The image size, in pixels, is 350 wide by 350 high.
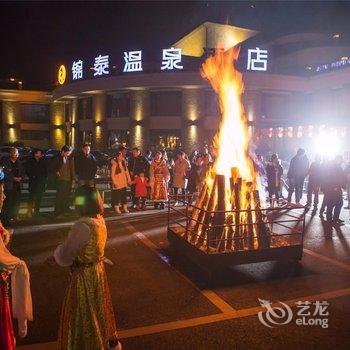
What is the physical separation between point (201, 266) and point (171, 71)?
25.1 metres

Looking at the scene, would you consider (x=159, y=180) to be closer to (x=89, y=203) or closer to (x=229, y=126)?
(x=229, y=126)

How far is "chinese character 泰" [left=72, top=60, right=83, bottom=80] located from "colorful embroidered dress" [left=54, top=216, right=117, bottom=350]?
104 feet

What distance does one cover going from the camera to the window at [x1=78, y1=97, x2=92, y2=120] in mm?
35688

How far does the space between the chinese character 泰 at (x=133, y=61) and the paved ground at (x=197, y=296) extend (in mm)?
23167

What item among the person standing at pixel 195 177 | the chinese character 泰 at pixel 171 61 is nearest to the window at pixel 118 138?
the chinese character 泰 at pixel 171 61

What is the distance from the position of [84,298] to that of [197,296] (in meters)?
2.45

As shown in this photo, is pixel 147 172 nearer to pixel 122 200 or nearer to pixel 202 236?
pixel 122 200

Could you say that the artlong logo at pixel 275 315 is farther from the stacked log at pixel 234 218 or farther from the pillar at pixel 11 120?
the pillar at pixel 11 120

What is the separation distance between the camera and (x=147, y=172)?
1317 cm

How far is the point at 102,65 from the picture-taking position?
3117 cm

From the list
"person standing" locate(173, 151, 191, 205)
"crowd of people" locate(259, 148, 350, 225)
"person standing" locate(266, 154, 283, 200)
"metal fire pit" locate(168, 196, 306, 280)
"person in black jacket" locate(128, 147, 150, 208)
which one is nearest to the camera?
"metal fire pit" locate(168, 196, 306, 280)

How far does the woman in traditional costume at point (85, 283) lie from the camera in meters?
3.61

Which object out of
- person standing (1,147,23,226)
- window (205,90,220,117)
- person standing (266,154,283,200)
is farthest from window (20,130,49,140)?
person standing (1,147,23,226)

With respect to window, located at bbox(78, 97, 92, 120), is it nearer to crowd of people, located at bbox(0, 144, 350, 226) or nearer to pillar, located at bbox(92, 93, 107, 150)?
pillar, located at bbox(92, 93, 107, 150)
